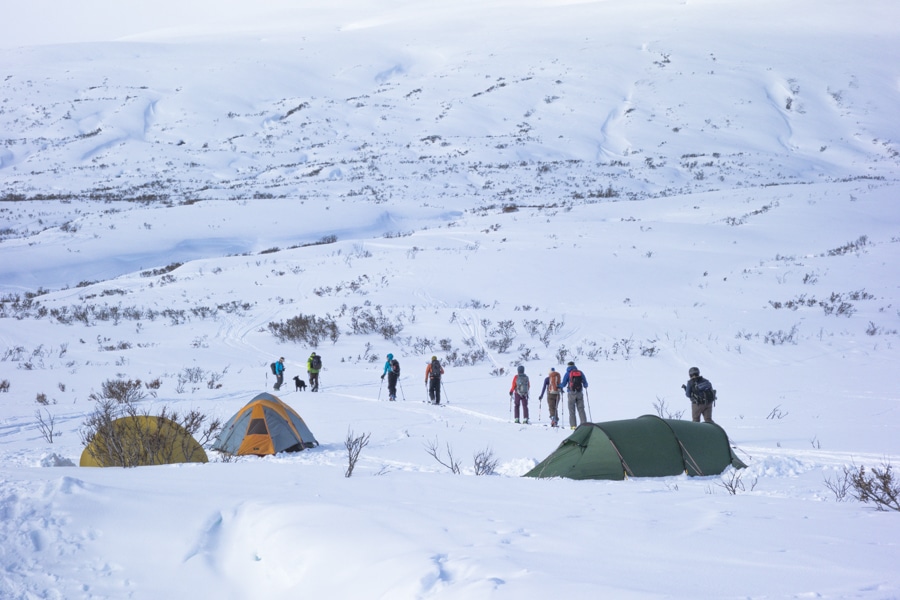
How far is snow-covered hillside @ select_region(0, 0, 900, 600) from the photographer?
13.9 feet

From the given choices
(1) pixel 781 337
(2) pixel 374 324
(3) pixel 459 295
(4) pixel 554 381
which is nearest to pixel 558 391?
(4) pixel 554 381

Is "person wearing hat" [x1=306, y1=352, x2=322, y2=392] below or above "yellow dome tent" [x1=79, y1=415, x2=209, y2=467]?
below

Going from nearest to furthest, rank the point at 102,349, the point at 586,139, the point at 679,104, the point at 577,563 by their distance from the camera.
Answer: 1. the point at 577,563
2. the point at 102,349
3. the point at 586,139
4. the point at 679,104

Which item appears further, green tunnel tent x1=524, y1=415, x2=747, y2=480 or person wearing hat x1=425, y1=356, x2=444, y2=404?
person wearing hat x1=425, y1=356, x2=444, y2=404

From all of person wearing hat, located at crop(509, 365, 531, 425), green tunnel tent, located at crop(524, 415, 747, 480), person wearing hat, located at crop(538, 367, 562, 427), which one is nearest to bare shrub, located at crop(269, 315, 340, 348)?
person wearing hat, located at crop(509, 365, 531, 425)

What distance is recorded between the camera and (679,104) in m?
64.6

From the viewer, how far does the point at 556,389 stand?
43.1 ft

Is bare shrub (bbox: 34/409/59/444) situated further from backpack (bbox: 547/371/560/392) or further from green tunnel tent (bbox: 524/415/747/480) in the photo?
backpack (bbox: 547/371/560/392)

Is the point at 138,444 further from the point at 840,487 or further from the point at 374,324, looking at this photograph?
the point at 374,324

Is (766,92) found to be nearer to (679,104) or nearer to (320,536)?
(679,104)

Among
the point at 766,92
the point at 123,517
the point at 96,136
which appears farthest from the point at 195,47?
the point at 123,517

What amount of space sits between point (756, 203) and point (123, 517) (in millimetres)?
37556

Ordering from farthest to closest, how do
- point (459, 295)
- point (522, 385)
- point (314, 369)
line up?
point (459, 295) → point (314, 369) → point (522, 385)

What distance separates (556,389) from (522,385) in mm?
704
